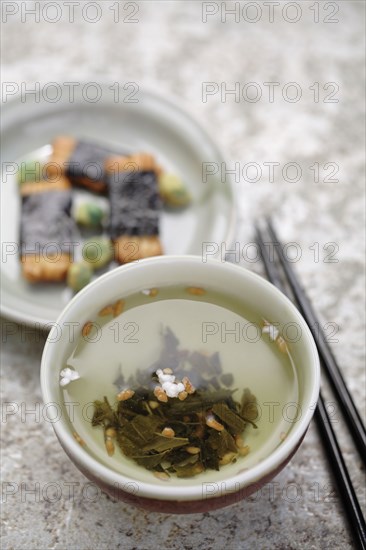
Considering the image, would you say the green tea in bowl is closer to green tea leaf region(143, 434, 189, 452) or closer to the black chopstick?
green tea leaf region(143, 434, 189, 452)

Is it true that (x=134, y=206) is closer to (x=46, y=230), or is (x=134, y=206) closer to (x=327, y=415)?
(x=46, y=230)

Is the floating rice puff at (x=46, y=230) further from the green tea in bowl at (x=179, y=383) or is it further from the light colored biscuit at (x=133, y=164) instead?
the green tea in bowl at (x=179, y=383)

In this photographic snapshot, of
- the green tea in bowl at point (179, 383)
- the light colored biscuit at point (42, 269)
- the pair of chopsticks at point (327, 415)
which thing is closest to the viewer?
the green tea in bowl at point (179, 383)

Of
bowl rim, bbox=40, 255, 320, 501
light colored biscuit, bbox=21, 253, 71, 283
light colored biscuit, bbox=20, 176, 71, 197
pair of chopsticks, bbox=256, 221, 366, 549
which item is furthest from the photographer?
light colored biscuit, bbox=20, 176, 71, 197

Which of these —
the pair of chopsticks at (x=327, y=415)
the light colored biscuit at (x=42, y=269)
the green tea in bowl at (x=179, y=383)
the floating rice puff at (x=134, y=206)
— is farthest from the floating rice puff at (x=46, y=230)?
the pair of chopsticks at (x=327, y=415)

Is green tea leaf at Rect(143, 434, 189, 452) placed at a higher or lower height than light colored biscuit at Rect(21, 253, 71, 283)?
lower

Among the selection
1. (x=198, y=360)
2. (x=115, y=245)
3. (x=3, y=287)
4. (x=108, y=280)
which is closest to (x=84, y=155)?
(x=115, y=245)

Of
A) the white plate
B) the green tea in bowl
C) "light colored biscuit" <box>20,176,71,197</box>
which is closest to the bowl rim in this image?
the green tea in bowl
